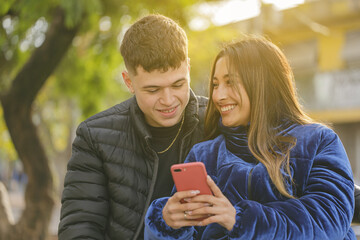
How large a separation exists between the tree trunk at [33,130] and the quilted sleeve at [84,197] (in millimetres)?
2925

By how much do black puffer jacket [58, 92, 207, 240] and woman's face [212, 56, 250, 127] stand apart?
0.42 m

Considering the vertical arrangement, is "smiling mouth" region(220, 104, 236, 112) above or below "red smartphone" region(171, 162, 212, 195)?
above

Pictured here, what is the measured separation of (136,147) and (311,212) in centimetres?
116

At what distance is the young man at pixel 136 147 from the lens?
2646 millimetres

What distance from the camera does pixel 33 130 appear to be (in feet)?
19.6

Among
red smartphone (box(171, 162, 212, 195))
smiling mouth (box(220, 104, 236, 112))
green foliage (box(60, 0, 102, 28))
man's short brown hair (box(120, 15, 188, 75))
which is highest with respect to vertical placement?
green foliage (box(60, 0, 102, 28))

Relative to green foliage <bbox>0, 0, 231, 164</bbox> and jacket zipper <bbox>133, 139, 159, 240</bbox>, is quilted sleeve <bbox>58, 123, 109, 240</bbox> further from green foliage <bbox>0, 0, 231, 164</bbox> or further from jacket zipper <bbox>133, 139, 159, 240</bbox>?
green foliage <bbox>0, 0, 231, 164</bbox>

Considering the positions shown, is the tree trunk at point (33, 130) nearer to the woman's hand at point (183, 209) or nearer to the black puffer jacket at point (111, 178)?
the black puffer jacket at point (111, 178)

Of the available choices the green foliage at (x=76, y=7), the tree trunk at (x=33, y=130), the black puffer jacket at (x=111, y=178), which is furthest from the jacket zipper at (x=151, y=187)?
the tree trunk at (x=33, y=130)

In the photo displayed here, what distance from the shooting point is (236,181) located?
2271 mm

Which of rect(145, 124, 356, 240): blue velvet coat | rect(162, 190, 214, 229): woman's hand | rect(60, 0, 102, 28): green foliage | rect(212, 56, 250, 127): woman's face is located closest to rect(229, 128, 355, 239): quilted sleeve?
rect(145, 124, 356, 240): blue velvet coat

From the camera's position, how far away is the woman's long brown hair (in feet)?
7.43

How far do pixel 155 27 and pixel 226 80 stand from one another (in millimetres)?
616

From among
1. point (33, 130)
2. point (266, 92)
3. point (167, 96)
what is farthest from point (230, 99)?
point (33, 130)
